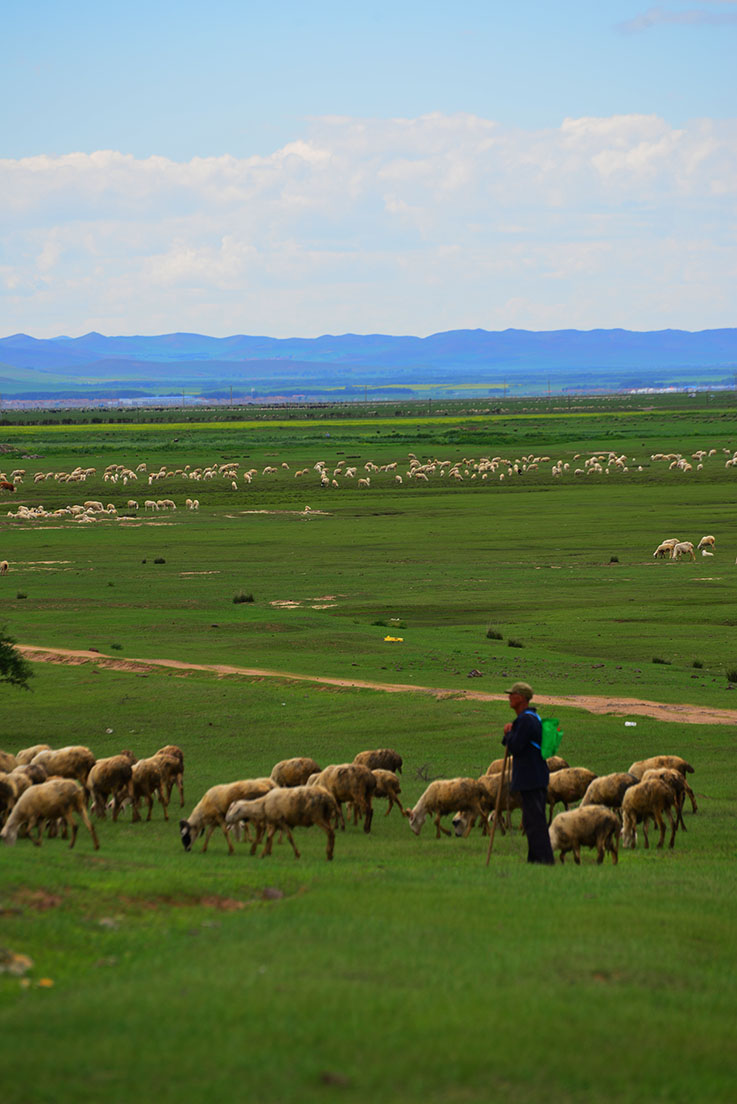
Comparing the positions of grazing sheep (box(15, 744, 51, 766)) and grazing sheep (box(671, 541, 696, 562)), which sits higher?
grazing sheep (box(15, 744, 51, 766))

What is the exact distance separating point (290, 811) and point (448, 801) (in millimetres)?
2505

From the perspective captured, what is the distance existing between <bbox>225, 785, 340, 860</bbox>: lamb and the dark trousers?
213 centimetres

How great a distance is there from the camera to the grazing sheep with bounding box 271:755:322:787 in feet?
53.8

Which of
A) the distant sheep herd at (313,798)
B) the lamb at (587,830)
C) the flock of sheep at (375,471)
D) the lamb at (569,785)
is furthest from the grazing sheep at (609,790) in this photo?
the flock of sheep at (375,471)

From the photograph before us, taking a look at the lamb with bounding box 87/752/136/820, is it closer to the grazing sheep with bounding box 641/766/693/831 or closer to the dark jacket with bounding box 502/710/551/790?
the dark jacket with bounding box 502/710/551/790

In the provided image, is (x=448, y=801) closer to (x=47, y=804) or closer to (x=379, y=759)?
(x=379, y=759)

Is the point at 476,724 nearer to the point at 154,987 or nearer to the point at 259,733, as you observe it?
the point at 259,733

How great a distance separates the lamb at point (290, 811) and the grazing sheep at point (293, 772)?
7.91 feet

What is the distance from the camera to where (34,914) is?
30.8ft

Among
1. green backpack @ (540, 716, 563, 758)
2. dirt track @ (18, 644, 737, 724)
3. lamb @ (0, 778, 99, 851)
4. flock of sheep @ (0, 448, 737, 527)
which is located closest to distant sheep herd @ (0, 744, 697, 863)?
lamb @ (0, 778, 99, 851)

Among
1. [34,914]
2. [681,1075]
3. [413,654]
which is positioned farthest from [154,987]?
[413,654]

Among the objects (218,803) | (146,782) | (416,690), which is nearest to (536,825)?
(218,803)

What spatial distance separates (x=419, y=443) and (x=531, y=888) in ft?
391

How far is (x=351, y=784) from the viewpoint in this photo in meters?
15.4
